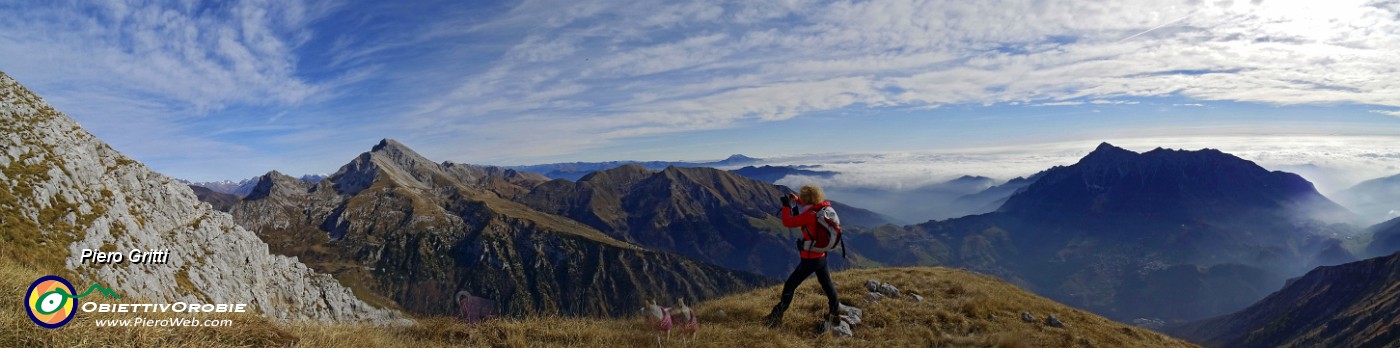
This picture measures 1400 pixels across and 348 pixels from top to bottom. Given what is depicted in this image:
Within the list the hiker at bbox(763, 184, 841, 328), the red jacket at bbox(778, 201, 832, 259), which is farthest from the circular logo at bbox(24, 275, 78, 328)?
the red jacket at bbox(778, 201, 832, 259)

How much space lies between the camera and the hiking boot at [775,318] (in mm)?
13859

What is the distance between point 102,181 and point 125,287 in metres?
17.6

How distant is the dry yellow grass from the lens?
6473mm

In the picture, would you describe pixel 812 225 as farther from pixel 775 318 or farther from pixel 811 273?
pixel 775 318

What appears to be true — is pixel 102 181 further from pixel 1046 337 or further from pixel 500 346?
pixel 1046 337

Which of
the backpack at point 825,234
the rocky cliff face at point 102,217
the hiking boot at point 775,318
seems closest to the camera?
the backpack at point 825,234

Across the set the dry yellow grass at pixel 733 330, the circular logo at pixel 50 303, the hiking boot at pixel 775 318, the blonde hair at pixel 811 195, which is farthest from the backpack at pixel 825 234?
the circular logo at pixel 50 303

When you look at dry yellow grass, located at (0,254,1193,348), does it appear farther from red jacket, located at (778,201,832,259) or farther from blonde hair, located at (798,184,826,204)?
blonde hair, located at (798,184,826,204)

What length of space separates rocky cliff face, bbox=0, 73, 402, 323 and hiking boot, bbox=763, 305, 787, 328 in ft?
36.6

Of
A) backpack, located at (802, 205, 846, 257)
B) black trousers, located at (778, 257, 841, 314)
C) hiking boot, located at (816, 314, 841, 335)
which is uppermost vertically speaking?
backpack, located at (802, 205, 846, 257)

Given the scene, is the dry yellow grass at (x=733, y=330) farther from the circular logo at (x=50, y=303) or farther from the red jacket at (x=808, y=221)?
the red jacket at (x=808, y=221)

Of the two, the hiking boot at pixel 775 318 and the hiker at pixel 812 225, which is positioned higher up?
the hiker at pixel 812 225

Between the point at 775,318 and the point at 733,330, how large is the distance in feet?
5.71

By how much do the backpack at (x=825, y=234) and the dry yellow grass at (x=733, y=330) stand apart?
216cm
